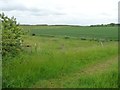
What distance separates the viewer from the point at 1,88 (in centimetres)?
959

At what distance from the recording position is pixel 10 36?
1268cm

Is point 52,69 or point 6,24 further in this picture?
point 6,24

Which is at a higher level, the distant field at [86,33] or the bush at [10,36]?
the bush at [10,36]

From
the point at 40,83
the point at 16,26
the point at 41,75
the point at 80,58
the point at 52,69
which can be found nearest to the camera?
the point at 40,83

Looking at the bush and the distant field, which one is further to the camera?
the distant field

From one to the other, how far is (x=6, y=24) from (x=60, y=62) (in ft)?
9.42

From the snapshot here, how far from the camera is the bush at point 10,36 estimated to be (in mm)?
11969

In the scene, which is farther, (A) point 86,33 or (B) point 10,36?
(A) point 86,33

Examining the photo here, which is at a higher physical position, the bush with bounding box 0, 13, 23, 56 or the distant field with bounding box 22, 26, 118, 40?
the bush with bounding box 0, 13, 23, 56

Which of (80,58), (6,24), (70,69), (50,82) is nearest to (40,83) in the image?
(50,82)

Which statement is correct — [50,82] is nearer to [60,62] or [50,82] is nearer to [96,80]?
[96,80]

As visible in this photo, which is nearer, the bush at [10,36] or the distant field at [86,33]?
the bush at [10,36]

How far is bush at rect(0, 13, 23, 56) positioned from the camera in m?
12.0

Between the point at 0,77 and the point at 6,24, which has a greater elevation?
the point at 6,24
